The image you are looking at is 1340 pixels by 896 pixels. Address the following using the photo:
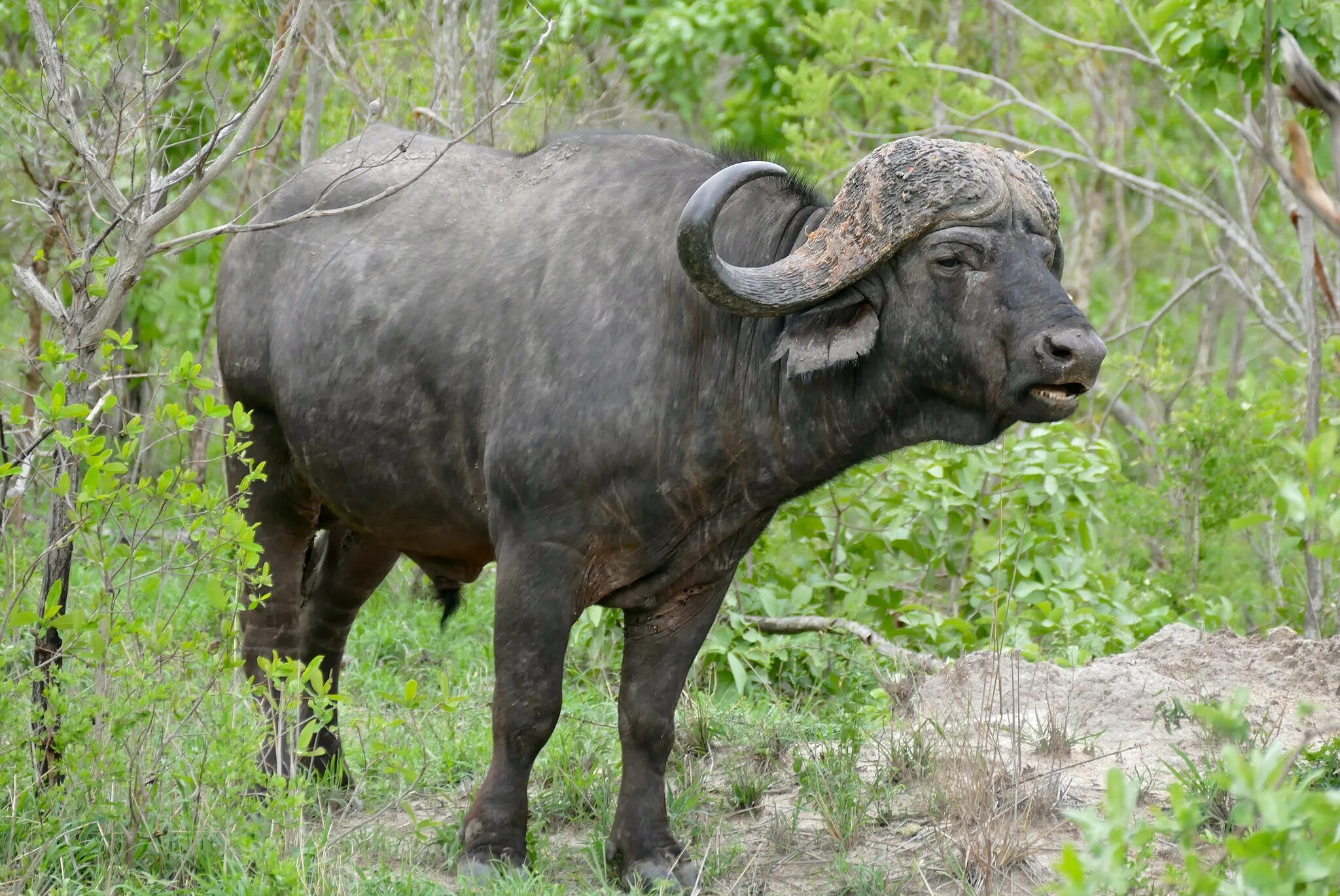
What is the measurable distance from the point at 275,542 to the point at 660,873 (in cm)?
180

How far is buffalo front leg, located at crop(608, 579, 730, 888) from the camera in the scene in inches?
172

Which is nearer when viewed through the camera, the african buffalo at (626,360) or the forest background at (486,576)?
the african buffalo at (626,360)

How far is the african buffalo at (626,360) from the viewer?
3.78 metres

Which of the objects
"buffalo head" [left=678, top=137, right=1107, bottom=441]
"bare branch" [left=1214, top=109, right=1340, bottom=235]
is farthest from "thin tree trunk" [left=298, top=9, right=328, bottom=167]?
"bare branch" [left=1214, top=109, right=1340, bottom=235]

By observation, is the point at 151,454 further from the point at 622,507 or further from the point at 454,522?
the point at 622,507

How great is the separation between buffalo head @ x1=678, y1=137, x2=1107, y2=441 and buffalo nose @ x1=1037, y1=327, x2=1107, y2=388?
5 centimetres

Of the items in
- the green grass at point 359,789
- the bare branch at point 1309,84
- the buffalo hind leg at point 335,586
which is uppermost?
the bare branch at point 1309,84

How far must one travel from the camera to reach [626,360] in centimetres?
402

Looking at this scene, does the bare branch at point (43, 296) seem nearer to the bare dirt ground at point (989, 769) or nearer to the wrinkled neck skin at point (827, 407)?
the bare dirt ground at point (989, 769)

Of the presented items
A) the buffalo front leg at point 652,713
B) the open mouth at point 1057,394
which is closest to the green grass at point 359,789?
the buffalo front leg at point 652,713

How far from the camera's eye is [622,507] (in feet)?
13.3

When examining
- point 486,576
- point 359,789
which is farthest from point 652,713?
point 486,576

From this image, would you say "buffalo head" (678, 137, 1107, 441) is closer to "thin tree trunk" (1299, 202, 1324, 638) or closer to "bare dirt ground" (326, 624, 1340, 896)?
"bare dirt ground" (326, 624, 1340, 896)

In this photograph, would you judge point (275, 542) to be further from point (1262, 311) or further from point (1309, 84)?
point (1262, 311)
